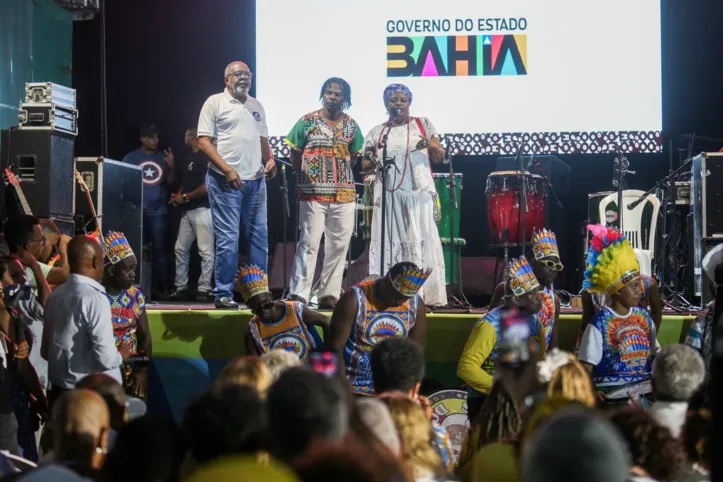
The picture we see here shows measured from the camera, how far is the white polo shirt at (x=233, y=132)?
846cm

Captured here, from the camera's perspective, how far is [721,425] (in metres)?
2.00

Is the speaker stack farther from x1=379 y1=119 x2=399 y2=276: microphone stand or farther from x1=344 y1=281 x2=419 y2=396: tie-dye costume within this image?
x1=344 y1=281 x2=419 y2=396: tie-dye costume

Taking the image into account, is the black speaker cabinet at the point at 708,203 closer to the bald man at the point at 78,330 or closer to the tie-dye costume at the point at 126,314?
the tie-dye costume at the point at 126,314

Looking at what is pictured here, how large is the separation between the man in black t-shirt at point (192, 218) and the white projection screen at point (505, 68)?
1029 millimetres

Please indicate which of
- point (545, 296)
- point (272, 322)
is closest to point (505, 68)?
point (545, 296)

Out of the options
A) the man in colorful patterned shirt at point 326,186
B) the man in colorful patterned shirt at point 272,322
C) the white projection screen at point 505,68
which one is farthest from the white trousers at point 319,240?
the white projection screen at point 505,68

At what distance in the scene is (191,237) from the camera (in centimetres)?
1129

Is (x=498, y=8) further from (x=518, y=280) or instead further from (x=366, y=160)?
(x=518, y=280)

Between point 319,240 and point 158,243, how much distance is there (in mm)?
3634

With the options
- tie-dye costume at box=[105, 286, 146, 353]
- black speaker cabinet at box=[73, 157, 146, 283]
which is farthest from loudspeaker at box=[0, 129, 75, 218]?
tie-dye costume at box=[105, 286, 146, 353]

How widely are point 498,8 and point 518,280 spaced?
5327 mm

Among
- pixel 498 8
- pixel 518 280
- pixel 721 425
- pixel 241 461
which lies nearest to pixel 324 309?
pixel 518 280

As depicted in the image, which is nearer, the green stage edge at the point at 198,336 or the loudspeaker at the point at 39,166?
the green stage edge at the point at 198,336

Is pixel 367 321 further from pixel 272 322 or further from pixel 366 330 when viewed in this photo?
pixel 272 322
